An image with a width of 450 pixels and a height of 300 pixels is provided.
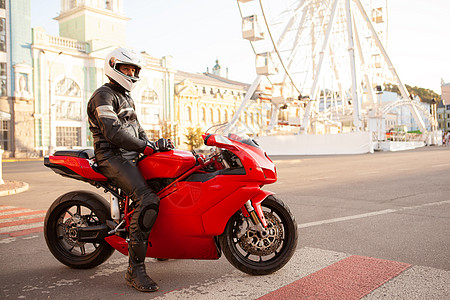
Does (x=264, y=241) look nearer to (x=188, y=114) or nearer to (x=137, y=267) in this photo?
(x=137, y=267)

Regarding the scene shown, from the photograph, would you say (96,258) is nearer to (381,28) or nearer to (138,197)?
(138,197)

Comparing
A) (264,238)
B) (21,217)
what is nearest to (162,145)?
(264,238)

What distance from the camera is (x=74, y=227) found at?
12.8 feet

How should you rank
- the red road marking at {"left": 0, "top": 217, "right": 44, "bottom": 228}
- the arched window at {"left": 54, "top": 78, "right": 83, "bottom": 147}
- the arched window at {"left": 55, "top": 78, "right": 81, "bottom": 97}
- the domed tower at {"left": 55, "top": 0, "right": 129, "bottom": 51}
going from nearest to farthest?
the red road marking at {"left": 0, "top": 217, "right": 44, "bottom": 228} → the arched window at {"left": 54, "top": 78, "right": 83, "bottom": 147} → the arched window at {"left": 55, "top": 78, "right": 81, "bottom": 97} → the domed tower at {"left": 55, "top": 0, "right": 129, "bottom": 51}

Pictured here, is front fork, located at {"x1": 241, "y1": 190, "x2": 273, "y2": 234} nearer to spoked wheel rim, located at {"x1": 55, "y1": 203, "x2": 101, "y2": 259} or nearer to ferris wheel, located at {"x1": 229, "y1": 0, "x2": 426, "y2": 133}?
spoked wheel rim, located at {"x1": 55, "y1": 203, "x2": 101, "y2": 259}

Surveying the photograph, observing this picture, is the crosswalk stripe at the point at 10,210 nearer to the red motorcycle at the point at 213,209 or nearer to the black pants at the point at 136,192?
the red motorcycle at the point at 213,209

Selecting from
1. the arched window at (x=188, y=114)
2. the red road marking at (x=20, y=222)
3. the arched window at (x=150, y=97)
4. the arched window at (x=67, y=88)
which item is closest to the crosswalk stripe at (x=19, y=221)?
the red road marking at (x=20, y=222)

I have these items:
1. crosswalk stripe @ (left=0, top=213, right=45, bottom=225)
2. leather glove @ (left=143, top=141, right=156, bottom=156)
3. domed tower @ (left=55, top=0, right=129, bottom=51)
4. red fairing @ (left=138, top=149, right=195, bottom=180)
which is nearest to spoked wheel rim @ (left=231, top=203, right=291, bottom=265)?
red fairing @ (left=138, top=149, right=195, bottom=180)

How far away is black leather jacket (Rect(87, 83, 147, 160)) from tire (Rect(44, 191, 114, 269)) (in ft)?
1.59

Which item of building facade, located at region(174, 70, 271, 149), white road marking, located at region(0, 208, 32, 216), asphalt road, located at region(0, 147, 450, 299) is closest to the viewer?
asphalt road, located at region(0, 147, 450, 299)

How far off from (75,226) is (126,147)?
39.1 inches

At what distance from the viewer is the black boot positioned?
333 cm

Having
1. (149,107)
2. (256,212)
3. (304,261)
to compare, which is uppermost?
(149,107)

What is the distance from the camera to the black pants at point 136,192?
11.1 feet
